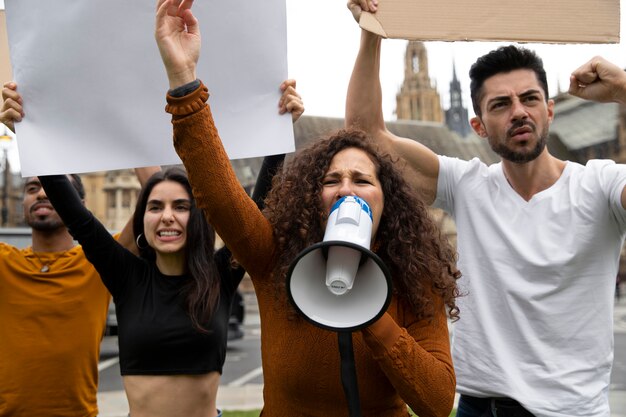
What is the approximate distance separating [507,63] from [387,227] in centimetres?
89

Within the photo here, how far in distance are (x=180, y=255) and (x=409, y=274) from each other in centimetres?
127

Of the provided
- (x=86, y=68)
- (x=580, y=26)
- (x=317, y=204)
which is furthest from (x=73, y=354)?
(x=580, y=26)

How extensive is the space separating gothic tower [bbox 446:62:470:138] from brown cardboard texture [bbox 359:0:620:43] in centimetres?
6049

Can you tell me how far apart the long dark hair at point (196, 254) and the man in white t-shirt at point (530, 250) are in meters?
0.80

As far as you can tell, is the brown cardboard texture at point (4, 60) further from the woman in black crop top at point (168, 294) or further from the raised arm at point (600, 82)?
the raised arm at point (600, 82)

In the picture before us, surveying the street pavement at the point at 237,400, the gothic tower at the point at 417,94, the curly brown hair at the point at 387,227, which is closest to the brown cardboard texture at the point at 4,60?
the curly brown hair at the point at 387,227

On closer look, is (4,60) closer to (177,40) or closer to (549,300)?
(177,40)

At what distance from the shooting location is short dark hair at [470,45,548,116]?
2471 millimetres

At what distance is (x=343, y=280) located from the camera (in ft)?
5.03

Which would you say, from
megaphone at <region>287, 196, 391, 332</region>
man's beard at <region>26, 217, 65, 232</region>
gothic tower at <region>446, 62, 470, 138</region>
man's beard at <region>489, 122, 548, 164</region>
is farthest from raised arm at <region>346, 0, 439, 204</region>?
gothic tower at <region>446, 62, 470, 138</region>

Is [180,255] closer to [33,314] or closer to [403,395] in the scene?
[33,314]

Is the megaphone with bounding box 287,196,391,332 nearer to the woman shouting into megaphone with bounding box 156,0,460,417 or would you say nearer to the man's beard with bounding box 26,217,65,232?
the woman shouting into megaphone with bounding box 156,0,460,417

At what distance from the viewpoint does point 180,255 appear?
285 cm

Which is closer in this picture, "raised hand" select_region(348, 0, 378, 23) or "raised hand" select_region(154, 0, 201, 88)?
"raised hand" select_region(154, 0, 201, 88)
